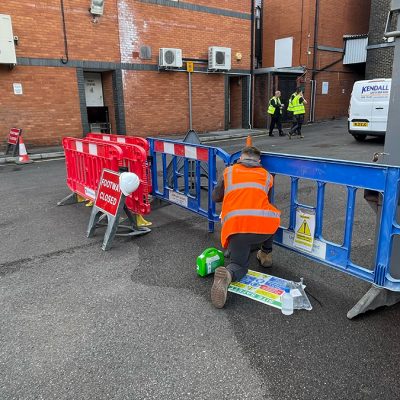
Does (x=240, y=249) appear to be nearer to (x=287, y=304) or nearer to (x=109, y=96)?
(x=287, y=304)

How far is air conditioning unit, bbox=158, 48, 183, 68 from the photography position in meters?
14.9

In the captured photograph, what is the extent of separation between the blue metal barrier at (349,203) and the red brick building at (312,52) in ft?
53.7

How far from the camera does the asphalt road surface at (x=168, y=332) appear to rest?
7.70 ft

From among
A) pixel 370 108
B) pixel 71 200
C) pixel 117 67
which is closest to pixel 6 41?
pixel 117 67

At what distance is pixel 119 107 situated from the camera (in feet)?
48.1

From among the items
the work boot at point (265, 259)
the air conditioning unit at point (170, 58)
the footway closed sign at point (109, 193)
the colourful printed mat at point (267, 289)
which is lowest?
the colourful printed mat at point (267, 289)

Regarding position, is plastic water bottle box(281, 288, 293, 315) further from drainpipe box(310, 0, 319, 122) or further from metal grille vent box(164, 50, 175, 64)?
drainpipe box(310, 0, 319, 122)

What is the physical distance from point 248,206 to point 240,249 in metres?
0.40

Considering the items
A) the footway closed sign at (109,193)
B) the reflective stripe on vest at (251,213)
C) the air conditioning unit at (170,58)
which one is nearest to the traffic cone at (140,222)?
the footway closed sign at (109,193)

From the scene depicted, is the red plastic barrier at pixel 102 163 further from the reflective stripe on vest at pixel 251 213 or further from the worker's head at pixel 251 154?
the reflective stripe on vest at pixel 251 213

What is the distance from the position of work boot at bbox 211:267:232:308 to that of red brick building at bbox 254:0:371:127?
1708 cm

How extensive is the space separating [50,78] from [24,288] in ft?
36.7

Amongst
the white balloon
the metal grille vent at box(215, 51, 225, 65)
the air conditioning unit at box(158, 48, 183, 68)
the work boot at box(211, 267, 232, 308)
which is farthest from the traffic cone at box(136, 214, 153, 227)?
the metal grille vent at box(215, 51, 225, 65)

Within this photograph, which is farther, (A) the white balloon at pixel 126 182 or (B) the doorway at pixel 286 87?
(B) the doorway at pixel 286 87
